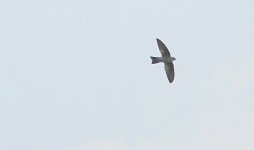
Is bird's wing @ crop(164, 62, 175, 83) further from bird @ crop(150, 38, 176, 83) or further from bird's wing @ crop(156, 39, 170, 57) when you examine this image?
bird's wing @ crop(156, 39, 170, 57)

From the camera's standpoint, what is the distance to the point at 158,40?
5733 inches

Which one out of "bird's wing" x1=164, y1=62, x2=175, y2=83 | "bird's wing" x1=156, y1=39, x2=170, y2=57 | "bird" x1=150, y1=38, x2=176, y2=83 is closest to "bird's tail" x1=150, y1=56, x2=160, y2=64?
"bird" x1=150, y1=38, x2=176, y2=83

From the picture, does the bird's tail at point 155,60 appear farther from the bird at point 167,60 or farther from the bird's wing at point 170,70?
the bird's wing at point 170,70

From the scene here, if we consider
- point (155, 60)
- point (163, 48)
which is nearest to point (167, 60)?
point (163, 48)

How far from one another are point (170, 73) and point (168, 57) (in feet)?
7.74

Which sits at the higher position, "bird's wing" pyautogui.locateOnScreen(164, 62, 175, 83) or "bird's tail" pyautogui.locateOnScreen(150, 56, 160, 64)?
"bird's tail" pyautogui.locateOnScreen(150, 56, 160, 64)

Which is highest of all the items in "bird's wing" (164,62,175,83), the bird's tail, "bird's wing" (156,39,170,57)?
"bird's wing" (156,39,170,57)

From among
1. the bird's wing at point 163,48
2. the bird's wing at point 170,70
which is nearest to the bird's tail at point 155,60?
the bird's wing at point 163,48

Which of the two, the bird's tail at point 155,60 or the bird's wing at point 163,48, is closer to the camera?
the bird's tail at point 155,60

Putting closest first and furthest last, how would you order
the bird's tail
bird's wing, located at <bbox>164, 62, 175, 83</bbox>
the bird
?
the bird's tail
the bird
bird's wing, located at <bbox>164, 62, 175, 83</bbox>

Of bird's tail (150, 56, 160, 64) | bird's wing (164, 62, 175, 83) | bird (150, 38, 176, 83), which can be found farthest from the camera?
bird's wing (164, 62, 175, 83)

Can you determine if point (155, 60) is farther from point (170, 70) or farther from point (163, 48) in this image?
point (170, 70)

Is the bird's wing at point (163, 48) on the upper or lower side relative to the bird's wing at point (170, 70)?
upper

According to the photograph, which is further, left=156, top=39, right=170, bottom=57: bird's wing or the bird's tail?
left=156, top=39, right=170, bottom=57: bird's wing
